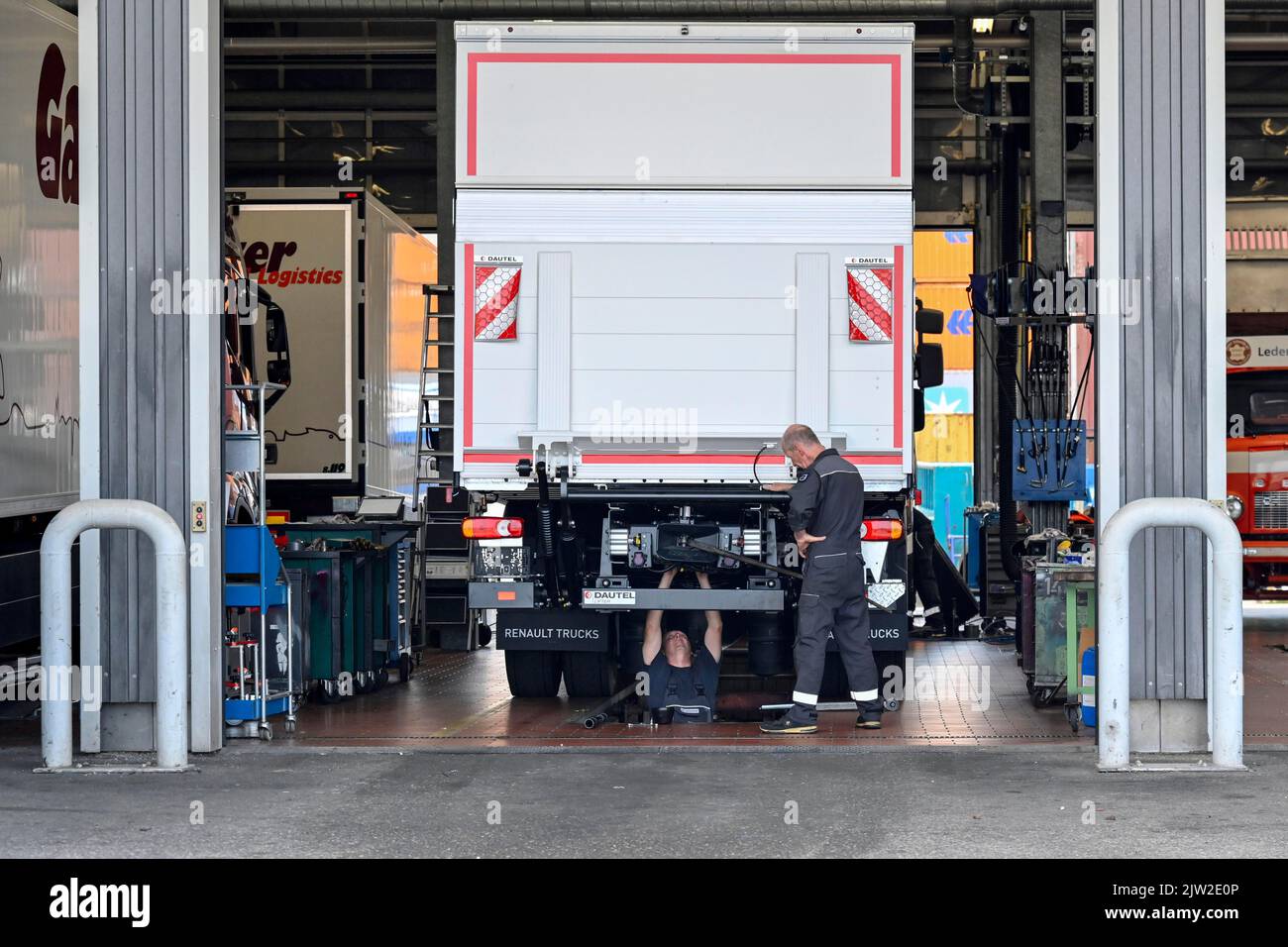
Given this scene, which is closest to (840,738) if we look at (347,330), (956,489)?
(347,330)

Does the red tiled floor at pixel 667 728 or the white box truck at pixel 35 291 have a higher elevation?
the white box truck at pixel 35 291

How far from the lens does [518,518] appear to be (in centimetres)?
1075

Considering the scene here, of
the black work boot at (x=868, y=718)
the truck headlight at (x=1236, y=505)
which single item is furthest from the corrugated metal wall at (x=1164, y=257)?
the truck headlight at (x=1236, y=505)

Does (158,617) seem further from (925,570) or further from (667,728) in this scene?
(925,570)

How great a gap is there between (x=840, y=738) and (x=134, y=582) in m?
4.08

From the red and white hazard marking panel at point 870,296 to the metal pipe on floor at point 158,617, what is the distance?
4.23 m

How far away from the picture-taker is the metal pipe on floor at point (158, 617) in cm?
848

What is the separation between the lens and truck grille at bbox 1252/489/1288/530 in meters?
21.3

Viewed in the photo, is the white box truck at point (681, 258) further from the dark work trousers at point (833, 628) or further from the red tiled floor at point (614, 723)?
the red tiled floor at point (614, 723)

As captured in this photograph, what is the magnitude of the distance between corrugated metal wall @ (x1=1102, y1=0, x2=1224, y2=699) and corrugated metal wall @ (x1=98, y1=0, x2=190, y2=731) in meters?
5.02

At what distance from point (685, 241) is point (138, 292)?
3.27 metres

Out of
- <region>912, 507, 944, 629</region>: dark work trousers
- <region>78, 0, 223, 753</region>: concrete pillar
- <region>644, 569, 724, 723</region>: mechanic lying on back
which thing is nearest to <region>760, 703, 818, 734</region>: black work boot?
<region>644, 569, 724, 723</region>: mechanic lying on back

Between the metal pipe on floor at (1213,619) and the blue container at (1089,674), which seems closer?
the metal pipe on floor at (1213,619)
